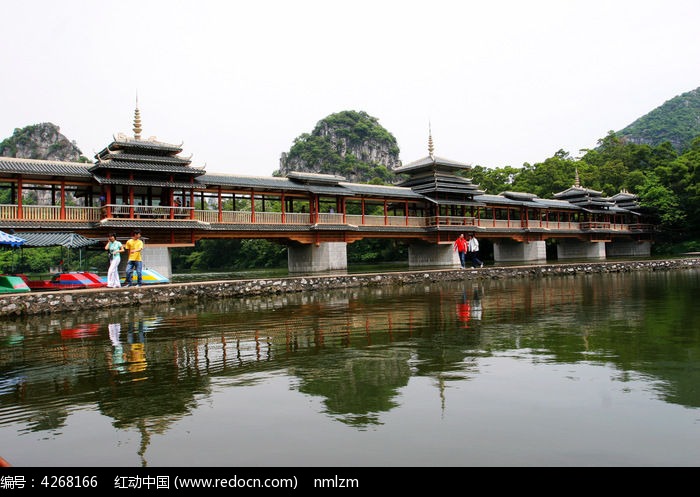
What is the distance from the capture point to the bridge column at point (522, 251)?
47094 mm

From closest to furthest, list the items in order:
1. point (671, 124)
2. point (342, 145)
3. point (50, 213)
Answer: point (50, 213), point (342, 145), point (671, 124)

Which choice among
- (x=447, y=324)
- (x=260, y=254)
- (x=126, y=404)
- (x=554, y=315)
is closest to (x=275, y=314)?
(x=447, y=324)

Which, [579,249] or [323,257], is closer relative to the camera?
[323,257]

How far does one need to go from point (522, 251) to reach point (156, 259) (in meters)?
33.8

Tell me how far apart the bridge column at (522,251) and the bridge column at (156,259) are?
32.9m

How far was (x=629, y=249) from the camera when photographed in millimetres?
57781

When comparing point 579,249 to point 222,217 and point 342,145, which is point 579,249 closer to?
point 222,217

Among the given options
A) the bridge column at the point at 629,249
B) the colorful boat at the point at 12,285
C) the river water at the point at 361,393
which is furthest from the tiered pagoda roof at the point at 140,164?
the bridge column at the point at 629,249

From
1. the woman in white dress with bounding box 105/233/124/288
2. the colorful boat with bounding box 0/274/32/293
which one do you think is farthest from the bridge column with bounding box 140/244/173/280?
the woman in white dress with bounding box 105/233/124/288

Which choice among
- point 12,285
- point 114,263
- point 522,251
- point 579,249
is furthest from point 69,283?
point 579,249

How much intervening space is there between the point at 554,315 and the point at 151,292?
41.6ft

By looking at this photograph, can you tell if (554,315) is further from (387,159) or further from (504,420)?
(387,159)

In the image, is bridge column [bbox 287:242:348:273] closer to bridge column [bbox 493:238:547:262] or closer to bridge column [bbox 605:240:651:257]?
bridge column [bbox 493:238:547:262]

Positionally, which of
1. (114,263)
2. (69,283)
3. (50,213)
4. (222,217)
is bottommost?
(69,283)
